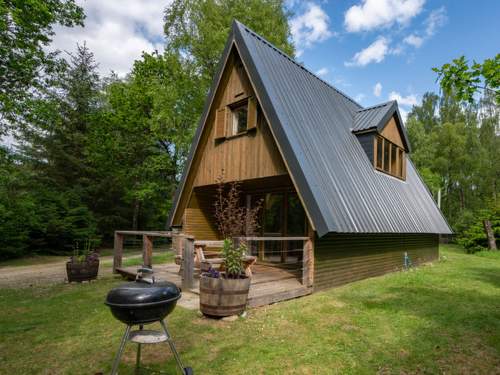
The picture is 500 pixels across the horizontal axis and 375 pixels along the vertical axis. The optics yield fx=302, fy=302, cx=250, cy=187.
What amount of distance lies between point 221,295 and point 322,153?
454 cm

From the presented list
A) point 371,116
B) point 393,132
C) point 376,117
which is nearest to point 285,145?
point 376,117

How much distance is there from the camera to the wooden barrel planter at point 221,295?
487cm

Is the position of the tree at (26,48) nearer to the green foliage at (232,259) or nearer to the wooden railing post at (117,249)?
the wooden railing post at (117,249)

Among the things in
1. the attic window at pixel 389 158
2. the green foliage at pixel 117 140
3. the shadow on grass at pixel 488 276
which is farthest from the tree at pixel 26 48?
the shadow on grass at pixel 488 276

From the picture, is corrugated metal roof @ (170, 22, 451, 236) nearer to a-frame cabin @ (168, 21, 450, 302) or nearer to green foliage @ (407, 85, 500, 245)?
a-frame cabin @ (168, 21, 450, 302)

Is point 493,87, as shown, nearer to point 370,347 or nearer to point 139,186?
point 370,347

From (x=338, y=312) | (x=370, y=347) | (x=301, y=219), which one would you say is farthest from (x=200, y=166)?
(x=370, y=347)

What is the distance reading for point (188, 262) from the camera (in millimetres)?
6355

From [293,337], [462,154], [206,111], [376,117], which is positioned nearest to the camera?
[293,337]

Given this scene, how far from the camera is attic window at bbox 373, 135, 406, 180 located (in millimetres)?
10616

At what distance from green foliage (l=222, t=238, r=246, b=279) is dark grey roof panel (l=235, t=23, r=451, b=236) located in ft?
6.04

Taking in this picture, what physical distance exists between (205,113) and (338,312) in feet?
22.5

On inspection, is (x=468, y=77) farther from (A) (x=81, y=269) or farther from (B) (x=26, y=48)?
(B) (x=26, y=48)

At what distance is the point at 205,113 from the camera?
956cm
